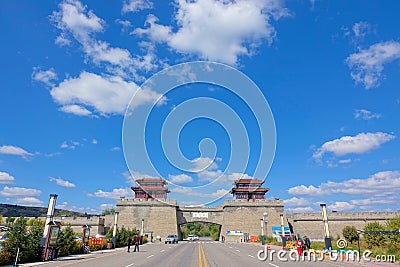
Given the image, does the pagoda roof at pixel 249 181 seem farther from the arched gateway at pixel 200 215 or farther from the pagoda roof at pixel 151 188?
the pagoda roof at pixel 151 188

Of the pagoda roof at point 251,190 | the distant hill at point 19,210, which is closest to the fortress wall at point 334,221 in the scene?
the pagoda roof at point 251,190

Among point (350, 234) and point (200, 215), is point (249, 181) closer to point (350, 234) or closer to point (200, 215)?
point (200, 215)

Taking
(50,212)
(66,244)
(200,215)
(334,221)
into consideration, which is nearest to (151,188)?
(200,215)

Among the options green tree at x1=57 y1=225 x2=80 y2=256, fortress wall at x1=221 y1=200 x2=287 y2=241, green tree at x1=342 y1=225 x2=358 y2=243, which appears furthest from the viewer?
fortress wall at x1=221 y1=200 x2=287 y2=241

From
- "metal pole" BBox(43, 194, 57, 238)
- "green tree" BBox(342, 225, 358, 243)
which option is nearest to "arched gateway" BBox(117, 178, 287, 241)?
"green tree" BBox(342, 225, 358, 243)

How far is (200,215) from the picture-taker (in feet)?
222

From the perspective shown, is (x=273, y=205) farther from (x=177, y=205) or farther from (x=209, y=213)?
(x=177, y=205)

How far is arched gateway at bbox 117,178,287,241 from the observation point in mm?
63844

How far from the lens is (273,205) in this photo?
67312 millimetres

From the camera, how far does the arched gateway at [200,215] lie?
63.8 m

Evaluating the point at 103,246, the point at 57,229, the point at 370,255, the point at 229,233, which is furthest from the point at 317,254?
the point at 229,233

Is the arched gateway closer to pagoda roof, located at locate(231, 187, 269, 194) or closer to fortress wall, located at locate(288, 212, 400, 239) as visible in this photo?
pagoda roof, located at locate(231, 187, 269, 194)

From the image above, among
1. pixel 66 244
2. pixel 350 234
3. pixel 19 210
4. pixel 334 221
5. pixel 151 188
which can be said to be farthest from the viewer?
pixel 19 210

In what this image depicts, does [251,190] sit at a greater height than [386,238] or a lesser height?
greater
